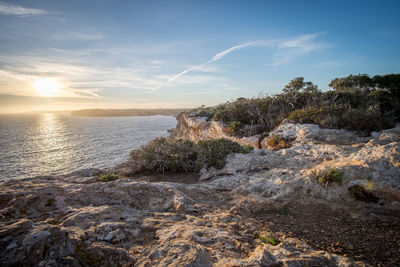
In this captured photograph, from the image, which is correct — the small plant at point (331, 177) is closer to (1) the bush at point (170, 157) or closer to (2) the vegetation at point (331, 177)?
(2) the vegetation at point (331, 177)

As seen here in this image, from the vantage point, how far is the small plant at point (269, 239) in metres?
2.44

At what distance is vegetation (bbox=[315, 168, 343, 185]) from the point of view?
12.4 ft

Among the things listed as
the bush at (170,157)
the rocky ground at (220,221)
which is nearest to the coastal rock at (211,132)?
the bush at (170,157)

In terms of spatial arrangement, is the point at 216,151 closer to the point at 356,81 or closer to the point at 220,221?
the point at 220,221

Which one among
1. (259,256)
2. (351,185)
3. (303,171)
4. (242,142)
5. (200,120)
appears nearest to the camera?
(259,256)

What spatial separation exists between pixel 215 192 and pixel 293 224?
1.94 m

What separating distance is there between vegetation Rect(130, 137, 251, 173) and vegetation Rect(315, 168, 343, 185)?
3.35 metres

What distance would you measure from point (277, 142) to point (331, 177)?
15.1ft

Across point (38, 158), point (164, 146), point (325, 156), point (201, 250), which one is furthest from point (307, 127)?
point (38, 158)

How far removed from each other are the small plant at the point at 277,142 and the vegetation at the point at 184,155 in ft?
5.72

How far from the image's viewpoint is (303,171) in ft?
14.8

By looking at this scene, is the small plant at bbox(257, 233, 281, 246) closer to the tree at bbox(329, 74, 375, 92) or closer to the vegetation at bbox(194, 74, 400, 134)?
the vegetation at bbox(194, 74, 400, 134)

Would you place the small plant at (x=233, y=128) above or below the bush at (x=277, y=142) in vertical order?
above

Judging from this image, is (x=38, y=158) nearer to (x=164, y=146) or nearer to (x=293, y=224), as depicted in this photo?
(x=164, y=146)
